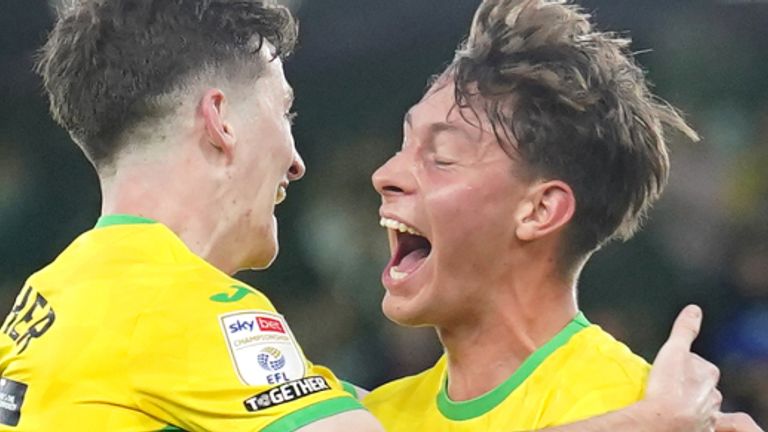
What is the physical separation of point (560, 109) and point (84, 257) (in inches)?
43.5

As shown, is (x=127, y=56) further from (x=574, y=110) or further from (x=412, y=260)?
(x=574, y=110)

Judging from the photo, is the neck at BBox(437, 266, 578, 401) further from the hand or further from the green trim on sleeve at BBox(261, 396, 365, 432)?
the green trim on sleeve at BBox(261, 396, 365, 432)

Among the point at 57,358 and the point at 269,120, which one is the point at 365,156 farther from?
the point at 57,358

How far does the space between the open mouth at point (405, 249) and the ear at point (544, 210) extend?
252 mm

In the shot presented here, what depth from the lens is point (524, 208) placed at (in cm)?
314

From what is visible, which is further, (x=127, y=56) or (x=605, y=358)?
(x=127, y=56)

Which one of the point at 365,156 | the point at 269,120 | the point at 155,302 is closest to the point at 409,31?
the point at 365,156

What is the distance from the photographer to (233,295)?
2.73 metres

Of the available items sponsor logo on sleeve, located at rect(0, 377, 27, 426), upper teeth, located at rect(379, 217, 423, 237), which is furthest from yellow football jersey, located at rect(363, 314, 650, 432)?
sponsor logo on sleeve, located at rect(0, 377, 27, 426)

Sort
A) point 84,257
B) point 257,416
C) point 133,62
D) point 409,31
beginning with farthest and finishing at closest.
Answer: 1. point 409,31
2. point 133,62
3. point 84,257
4. point 257,416

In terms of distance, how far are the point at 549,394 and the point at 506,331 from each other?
0.88 feet

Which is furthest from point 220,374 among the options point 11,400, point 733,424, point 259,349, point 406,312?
point 733,424

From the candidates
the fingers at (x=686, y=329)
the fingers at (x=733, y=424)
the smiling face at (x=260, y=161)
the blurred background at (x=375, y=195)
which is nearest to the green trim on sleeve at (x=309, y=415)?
the smiling face at (x=260, y=161)

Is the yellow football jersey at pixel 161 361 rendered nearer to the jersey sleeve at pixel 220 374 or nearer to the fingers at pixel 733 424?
the jersey sleeve at pixel 220 374
